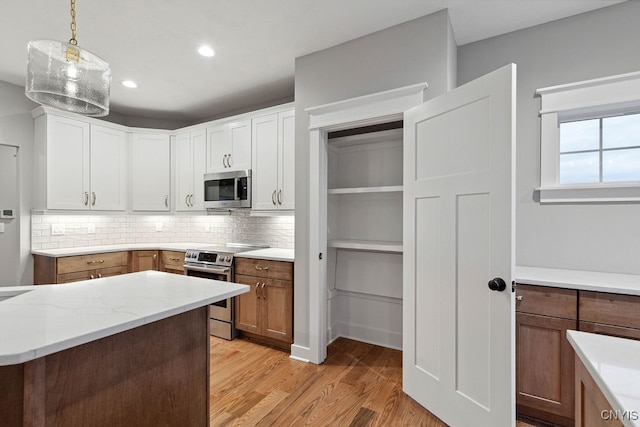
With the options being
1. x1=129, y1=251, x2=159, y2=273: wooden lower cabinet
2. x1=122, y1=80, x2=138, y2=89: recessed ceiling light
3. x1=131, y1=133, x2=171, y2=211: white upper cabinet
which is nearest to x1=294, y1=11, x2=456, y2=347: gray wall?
x1=122, y1=80, x2=138, y2=89: recessed ceiling light

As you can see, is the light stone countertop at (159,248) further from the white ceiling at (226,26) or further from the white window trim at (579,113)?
the white window trim at (579,113)

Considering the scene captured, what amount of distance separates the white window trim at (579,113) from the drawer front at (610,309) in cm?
78

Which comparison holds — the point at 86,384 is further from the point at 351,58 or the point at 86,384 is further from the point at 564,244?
the point at 564,244

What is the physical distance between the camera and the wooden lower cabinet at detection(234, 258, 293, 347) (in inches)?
111

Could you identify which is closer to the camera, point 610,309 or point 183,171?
point 610,309

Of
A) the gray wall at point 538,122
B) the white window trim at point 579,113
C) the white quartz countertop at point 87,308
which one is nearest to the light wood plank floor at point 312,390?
the white quartz countertop at point 87,308

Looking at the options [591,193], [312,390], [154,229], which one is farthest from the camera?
[154,229]

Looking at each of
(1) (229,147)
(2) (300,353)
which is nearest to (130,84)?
(1) (229,147)

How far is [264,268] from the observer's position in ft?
9.71

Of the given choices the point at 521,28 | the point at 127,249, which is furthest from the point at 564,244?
the point at 127,249

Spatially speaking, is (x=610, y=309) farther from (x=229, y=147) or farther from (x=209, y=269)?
(x=229, y=147)

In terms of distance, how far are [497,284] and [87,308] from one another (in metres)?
1.88

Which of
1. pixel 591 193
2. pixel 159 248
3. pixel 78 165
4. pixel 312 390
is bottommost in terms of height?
pixel 312 390

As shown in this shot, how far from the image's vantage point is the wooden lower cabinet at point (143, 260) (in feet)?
12.3
